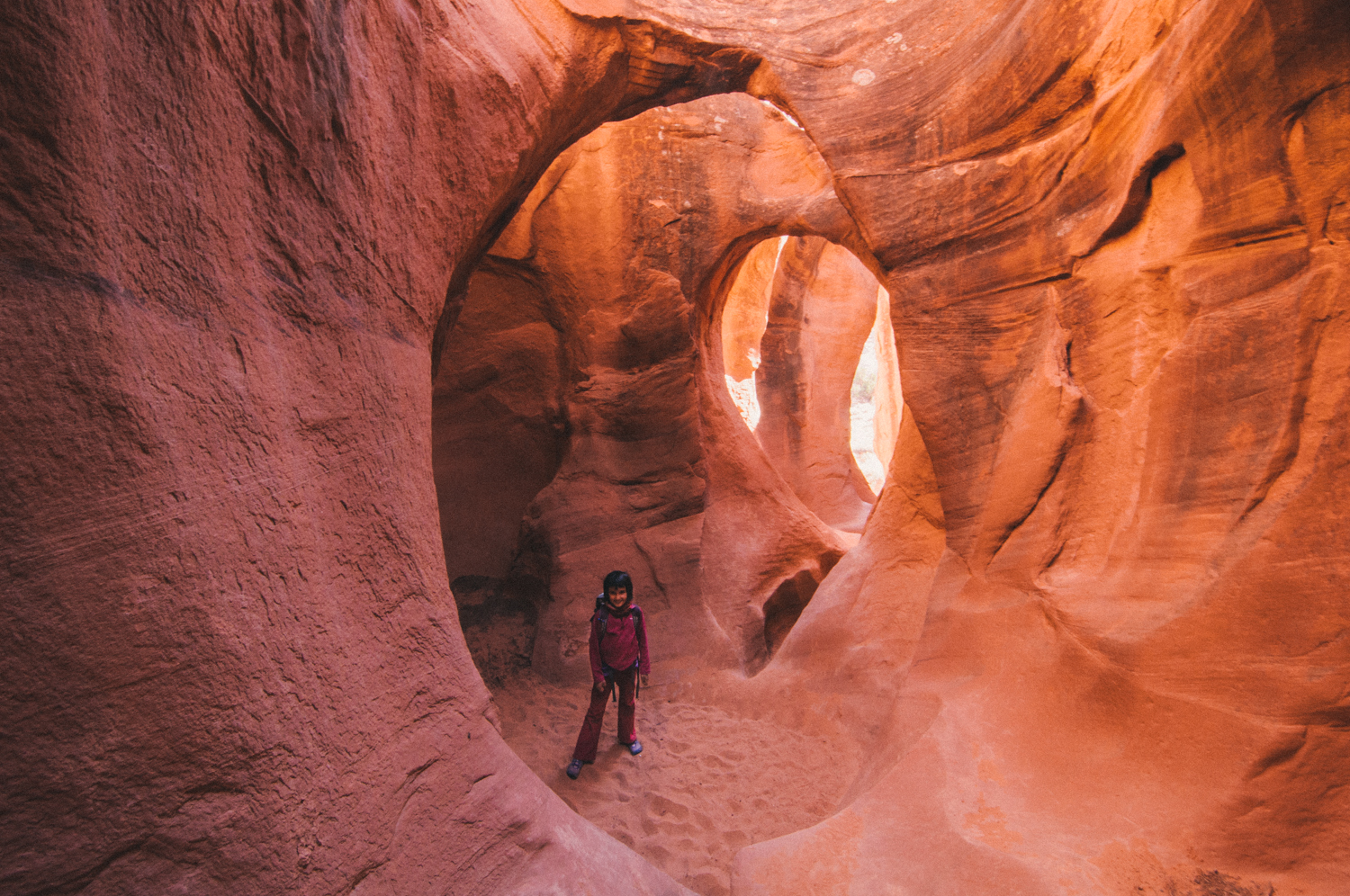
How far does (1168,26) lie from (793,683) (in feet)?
14.2

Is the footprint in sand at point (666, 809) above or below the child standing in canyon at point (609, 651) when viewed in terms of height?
below

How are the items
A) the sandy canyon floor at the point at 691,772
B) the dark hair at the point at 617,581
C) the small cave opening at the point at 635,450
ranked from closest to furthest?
1. the sandy canyon floor at the point at 691,772
2. the dark hair at the point at 617,581
3. the small cave opening at the point at 635,450

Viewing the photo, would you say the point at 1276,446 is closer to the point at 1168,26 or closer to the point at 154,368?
the point at 1168,26

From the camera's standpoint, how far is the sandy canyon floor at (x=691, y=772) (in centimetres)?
319

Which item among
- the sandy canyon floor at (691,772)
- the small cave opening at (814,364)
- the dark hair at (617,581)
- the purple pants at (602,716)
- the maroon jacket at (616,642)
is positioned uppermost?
the small cave opening at (814,364)

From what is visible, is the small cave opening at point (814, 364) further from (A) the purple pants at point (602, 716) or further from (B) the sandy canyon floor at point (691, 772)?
(A) the purple pants at point (602, 716)

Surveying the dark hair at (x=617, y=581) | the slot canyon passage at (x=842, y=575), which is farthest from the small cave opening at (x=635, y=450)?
the dark hair at (x=617, y=581)

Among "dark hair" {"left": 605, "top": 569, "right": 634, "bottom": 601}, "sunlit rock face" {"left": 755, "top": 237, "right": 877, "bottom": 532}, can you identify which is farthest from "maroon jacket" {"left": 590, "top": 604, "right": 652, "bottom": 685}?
"sunlit rock face" {"left": 755, "top": 237, "right": 877, "bottom": 532}

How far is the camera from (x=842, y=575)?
5211 millimetres

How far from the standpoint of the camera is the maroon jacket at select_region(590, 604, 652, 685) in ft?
12.5

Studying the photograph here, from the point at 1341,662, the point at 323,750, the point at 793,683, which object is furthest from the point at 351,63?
the point at 793,683

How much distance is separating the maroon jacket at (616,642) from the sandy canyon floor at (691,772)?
639 millimetres

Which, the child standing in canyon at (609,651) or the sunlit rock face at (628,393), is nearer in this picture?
the child standing in canyon at (609,651)

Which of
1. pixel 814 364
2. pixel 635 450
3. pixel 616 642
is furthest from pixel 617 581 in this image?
pixel 814 364
